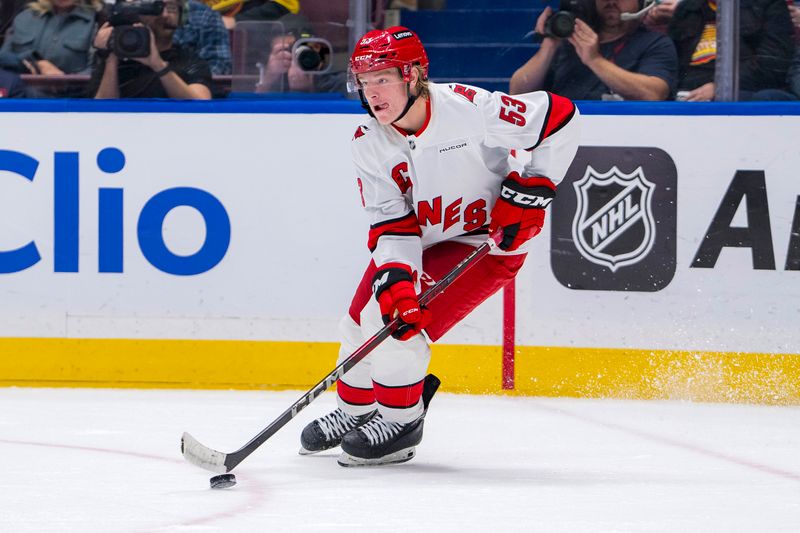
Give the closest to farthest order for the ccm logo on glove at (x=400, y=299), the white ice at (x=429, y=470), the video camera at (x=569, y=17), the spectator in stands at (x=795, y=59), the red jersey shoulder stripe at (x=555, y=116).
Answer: the white ice at (x=429, y=470), the ccm logo on glove at (x=400, y=299), the red jersey shoulder stripe at (x=555, y=116), the spectator in stands at (x=795, y=59), the video camera at (x=569, y=17)

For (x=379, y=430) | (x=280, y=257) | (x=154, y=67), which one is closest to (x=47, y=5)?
(x=154, y=67)

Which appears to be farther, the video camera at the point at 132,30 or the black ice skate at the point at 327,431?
the video camera at the point at 132,30

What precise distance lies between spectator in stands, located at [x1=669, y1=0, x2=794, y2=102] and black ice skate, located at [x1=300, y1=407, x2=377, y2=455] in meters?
1.68

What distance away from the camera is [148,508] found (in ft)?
8.00

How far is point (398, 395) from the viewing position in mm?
2926

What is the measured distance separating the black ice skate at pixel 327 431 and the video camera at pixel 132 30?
1750 mm

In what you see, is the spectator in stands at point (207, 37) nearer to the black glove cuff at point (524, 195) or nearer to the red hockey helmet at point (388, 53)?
the red hockey helmet at point (388, 53)

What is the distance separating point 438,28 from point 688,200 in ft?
3.31

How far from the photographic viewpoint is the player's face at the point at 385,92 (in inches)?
111

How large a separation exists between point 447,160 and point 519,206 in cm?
20

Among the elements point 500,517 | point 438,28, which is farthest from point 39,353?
point 500,517

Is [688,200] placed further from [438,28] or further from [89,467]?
[89,467]

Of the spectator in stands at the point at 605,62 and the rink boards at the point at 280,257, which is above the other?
the spectator in stands at the point at 605,62

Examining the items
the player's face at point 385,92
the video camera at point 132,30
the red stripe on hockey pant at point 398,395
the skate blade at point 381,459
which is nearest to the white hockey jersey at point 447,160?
the player's face at point 385,92
